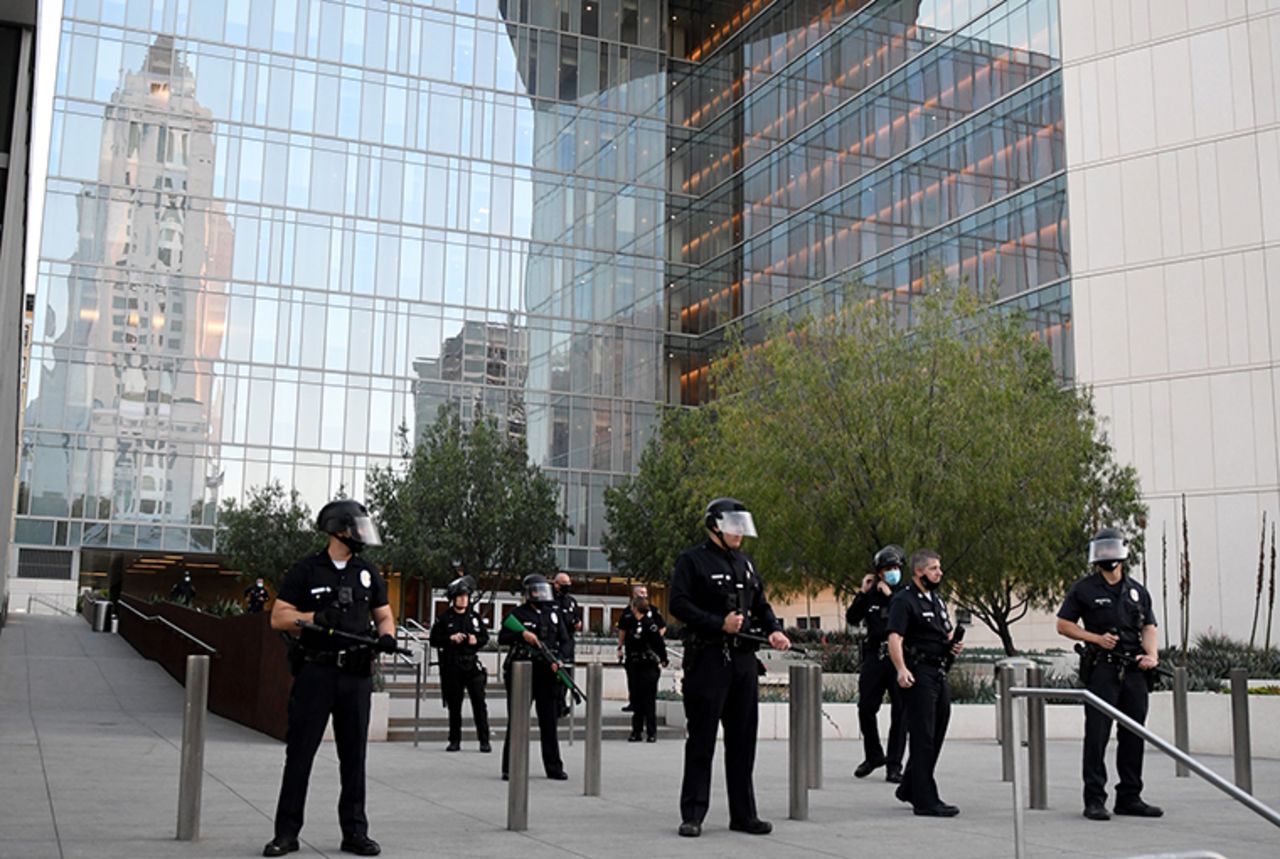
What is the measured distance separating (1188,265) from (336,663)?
105ft

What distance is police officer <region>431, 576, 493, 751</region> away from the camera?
48.5 ft

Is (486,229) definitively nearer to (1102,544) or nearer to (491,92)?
(491,92)

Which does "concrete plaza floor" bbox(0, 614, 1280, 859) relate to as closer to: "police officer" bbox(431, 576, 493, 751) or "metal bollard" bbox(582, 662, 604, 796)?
"metal bollard" bbox(582, 662, 604, 796)

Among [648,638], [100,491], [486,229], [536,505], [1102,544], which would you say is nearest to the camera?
[1102,544]

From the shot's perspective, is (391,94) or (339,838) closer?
(339,838)

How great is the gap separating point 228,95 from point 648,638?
40.8m

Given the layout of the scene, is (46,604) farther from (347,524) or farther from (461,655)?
(347,524)

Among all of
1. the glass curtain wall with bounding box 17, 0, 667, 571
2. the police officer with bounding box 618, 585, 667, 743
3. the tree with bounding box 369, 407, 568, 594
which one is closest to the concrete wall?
the tree with bounding box 369, 407, 568, 594

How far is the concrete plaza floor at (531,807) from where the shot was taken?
785cm

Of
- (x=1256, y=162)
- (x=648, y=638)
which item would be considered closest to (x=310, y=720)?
(x=648, y=638)

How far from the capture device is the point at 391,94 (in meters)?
53.5

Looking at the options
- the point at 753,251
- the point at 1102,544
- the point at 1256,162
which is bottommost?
the point at 1102,544

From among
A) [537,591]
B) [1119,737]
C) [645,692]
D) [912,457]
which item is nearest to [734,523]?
[1119,737]

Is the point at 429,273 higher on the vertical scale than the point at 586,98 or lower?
lower
